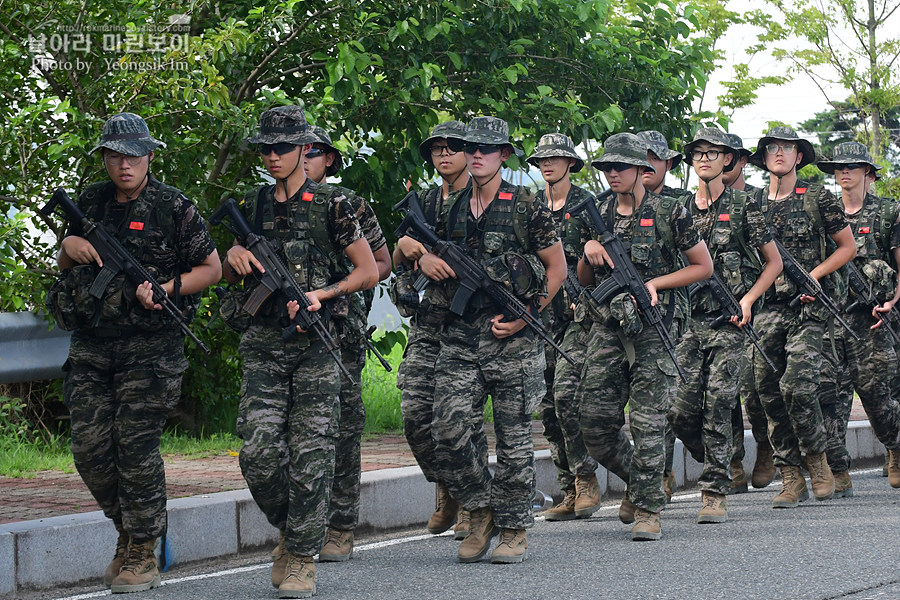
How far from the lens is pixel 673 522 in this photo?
26.3ft

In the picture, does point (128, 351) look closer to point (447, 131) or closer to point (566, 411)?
point (447, 131)

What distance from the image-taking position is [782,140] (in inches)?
359

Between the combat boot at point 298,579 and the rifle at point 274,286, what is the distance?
0.89 metres

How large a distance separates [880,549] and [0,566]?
4.24 meters

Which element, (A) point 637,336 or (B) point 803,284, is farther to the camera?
(B) point 803,284

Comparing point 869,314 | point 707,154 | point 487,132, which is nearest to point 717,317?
point 707,154

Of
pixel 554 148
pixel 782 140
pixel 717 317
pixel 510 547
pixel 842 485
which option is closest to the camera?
pixel 510 547

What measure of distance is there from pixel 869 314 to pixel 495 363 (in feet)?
14.5

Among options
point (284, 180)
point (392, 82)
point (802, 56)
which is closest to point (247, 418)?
point (284, 180)

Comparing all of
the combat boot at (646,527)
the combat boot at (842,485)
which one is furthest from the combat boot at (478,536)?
the combat boot at (842,485)

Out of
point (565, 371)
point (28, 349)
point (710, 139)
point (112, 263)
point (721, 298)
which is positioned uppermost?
point (710, 139)

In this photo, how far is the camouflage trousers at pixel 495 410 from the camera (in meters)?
6.54

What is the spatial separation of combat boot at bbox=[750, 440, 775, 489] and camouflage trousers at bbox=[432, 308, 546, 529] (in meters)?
3.77

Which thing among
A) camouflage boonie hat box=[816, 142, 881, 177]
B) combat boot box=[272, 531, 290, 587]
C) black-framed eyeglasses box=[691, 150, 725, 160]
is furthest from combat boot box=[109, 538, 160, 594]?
camouflage boonie hat box=[816, 142, 881, 177]
